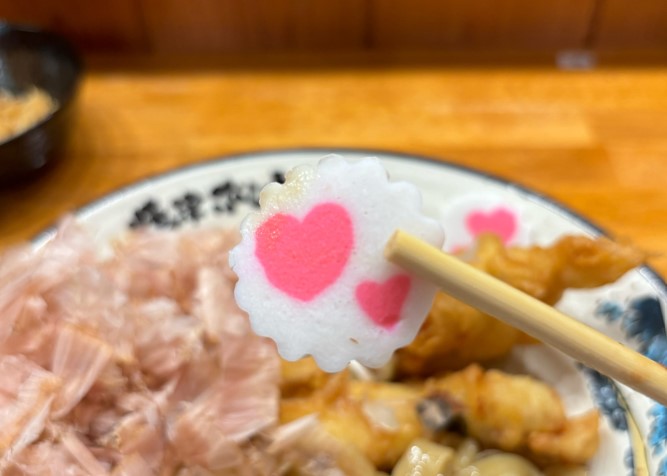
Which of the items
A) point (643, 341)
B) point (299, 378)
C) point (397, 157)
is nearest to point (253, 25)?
point (397, 157)

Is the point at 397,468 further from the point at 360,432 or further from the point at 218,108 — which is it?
the point at 218,108

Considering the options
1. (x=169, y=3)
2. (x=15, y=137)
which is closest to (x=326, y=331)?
(x=15, y=137)

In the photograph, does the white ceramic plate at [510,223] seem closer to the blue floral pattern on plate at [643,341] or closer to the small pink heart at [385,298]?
the blue floral pattern on plate at [643,341]

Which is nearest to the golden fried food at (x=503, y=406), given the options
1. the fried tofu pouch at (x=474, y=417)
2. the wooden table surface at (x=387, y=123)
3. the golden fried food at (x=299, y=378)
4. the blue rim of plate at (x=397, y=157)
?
the fried tofu pouch at (x=474, y=417)

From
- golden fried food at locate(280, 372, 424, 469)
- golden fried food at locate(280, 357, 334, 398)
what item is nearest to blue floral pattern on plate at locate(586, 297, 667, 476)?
golden fried food at locate(280, 372, 424, 469)

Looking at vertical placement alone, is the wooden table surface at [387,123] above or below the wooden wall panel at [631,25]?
below
